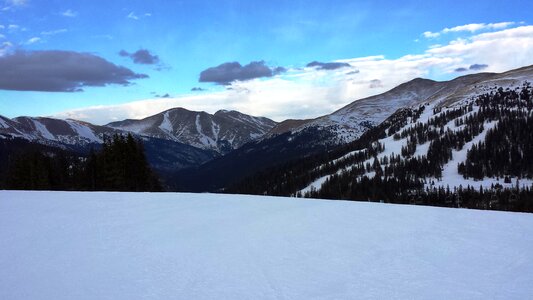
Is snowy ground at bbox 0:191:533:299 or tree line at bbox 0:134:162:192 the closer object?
snowy ground at bbox 0:191:533:299

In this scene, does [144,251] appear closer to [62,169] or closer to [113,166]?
[113,166]

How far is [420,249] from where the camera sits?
1038cm

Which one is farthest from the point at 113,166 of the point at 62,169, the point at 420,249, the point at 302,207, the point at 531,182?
the point at 531,182

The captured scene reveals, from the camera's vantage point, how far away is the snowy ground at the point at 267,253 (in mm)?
7922

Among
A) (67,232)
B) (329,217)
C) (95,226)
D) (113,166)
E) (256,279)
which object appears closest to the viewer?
(256,279)

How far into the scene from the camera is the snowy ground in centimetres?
792

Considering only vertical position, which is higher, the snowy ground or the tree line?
the tree line

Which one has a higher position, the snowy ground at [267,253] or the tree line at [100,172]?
the tree line at [100,172]

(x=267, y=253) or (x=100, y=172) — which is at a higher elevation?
(x=100, y=172)

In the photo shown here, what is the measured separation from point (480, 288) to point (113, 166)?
165ft

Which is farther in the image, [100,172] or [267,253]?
[100,172]

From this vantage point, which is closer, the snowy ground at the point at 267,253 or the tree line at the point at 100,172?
the snowy ground at the point at 267,253

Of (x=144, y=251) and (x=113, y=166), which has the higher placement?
(x=113, y=166)

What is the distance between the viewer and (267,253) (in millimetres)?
10289
